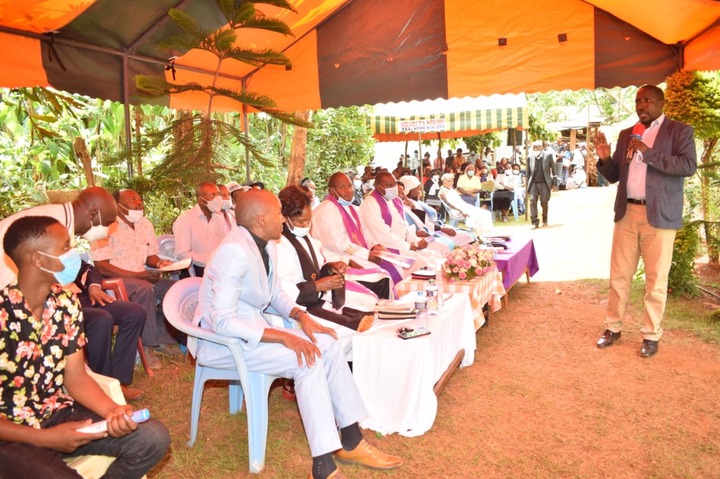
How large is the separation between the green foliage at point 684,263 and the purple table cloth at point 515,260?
1.86 meters

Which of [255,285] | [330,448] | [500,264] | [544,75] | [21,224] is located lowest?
[330,448]

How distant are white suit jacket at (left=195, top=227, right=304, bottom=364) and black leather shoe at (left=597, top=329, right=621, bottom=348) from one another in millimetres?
3666

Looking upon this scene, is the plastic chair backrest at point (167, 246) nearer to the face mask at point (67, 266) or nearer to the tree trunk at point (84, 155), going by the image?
the tree trunk at point (84, 155)

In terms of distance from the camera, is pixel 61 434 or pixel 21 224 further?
pixel 21 224

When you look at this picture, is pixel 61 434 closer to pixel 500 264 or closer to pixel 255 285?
pixel 255 285

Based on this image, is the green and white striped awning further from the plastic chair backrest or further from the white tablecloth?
the white tablecloth

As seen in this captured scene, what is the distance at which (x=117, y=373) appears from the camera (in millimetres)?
4484

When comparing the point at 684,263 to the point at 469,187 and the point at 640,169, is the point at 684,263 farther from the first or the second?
the point at 469,187

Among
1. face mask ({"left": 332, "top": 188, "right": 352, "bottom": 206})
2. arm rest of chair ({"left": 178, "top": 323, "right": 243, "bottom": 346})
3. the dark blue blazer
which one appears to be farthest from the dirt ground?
face mask ({"left": 332, "top": 188, "right": 352, "bottom": 206})

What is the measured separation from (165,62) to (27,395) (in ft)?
17.8

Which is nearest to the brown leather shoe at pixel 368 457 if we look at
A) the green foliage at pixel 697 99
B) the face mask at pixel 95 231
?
the face mask at pixel 95 231

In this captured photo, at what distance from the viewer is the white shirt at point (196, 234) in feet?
20.2

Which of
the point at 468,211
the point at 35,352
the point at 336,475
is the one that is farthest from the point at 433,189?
the point at 35,352

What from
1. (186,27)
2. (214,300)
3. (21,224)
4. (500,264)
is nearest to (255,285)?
(214,300)
